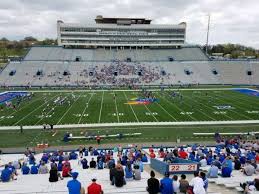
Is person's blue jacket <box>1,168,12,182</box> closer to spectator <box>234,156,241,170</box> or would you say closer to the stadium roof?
spectator <box>234,156,241,170</box>

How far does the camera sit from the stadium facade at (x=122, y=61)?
67.2m

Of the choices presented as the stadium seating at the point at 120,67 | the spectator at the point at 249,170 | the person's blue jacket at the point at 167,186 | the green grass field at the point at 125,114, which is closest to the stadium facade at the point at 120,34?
the stadium seating at the point at 120,67

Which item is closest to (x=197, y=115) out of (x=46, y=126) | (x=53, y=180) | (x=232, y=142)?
(x=232, y=142)

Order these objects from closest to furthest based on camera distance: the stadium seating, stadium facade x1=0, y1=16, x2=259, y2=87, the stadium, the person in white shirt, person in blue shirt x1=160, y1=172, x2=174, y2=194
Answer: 1. the person in white shirt
2. person in blue shirt x1=160, y1=172, x2=174, y2=194
3. the stadium
4. the stadium seating
5. stadium facade x1=0, y1=16, x2=259, y2=87

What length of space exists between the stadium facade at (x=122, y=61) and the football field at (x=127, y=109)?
16.9 meters

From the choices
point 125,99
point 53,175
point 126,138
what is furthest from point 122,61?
point 53,175

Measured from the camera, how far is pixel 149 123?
31422 millimetres

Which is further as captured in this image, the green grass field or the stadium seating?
the stadium seating

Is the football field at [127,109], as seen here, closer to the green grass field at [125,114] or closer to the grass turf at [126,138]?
the green grass field at [125,114]

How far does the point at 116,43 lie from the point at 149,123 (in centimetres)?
5771

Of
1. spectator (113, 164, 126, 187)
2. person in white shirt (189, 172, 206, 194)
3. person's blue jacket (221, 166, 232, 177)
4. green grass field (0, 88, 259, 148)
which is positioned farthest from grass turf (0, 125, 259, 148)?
person in white shirt (189, 172, 206, 194)

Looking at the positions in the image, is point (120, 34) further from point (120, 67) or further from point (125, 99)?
point (125, 99)

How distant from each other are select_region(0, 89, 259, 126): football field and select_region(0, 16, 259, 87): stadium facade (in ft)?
55.5

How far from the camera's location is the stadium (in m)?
22.7
